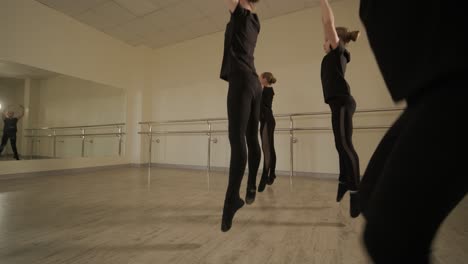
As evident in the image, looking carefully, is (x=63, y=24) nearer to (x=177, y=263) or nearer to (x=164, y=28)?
(x=164, y=28)

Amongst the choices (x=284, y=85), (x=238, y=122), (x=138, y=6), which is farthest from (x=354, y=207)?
(x=138, y=6)

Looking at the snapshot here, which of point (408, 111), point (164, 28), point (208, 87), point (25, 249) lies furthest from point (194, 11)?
point (408, 111)

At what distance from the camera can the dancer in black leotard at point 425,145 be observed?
0.27 m

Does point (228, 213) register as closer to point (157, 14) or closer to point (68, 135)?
point (157, 14)

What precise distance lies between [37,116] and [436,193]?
5077mm

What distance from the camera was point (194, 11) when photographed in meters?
4.07

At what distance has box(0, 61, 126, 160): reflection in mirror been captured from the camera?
3.46 meters

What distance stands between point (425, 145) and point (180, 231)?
4.39ft

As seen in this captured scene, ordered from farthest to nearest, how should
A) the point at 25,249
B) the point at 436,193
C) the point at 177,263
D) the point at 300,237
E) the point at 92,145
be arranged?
the point at 92,145, the point at 300,237, the point at 25,249, the point at 177,263, the point at 436,193

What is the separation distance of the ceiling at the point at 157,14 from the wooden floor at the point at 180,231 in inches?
128

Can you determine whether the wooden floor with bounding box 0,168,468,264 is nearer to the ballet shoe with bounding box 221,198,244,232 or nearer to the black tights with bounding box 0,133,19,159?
the ballet shoe with bounding box 221,198,244,232

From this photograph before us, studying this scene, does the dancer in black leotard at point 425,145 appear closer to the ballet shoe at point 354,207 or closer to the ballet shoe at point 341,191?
the ballet shoe at point 354,207

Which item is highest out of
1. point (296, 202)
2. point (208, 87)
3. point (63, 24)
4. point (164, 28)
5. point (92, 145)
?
point (164, 28)

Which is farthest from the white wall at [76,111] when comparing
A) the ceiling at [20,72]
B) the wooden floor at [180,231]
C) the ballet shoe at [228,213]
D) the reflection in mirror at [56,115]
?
the ballet shoe at [228,213]
